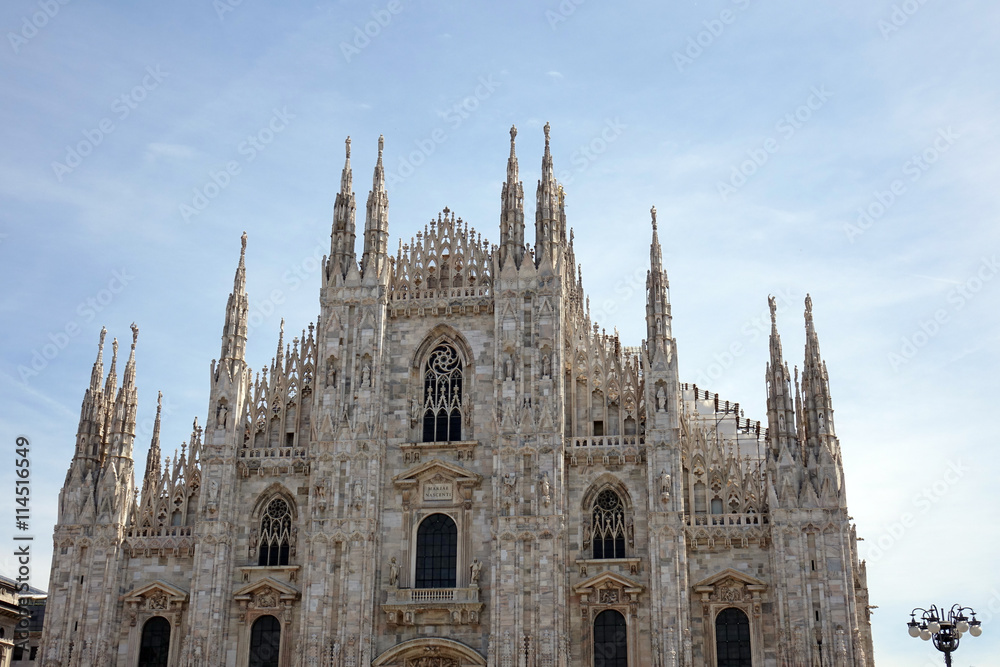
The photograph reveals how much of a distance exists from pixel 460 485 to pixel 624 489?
541 cm

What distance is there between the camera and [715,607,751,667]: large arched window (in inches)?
1324

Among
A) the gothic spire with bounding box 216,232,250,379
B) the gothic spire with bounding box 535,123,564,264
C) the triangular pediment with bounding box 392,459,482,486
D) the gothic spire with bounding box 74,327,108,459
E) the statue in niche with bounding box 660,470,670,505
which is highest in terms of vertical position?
the gothic spire with bounding box 535,123,564,264

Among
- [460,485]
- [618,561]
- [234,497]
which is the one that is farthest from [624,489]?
[234,497]

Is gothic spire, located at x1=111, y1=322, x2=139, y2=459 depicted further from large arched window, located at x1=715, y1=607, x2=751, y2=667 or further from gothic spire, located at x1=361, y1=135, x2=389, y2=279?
large arched window, located at x1=715, y1=607, x2=751, y2=667

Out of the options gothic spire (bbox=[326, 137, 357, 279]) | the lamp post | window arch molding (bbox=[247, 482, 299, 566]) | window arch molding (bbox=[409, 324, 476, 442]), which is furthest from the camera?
gothic spire (bbox=[326, 137, 357, 279])

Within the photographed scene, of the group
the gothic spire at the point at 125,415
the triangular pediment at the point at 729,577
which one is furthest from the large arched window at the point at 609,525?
the gothic spire at the point at 125,415

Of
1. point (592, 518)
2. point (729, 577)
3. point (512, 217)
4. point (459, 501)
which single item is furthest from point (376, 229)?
point (729, 577)

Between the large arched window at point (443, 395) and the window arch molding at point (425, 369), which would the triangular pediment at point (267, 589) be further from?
the large arched window at point (443, 395)

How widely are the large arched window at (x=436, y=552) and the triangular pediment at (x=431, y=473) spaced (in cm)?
129

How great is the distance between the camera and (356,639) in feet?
113

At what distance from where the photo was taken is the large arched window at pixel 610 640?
112 feet

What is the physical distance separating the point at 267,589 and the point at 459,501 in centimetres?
692

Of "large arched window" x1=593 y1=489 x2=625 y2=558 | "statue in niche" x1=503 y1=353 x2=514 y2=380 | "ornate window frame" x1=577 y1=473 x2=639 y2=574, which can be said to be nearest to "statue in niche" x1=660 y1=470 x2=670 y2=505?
"ornate window frame" x1=577 y1=473 x2=639 y2=574

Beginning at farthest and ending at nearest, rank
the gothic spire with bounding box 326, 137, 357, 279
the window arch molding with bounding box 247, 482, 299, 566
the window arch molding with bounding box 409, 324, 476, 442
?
the gothic spire with bounding box 326, 137, 357, 279, the window arch molding with bounding box 409, 324, 476, 442, the window arch molding with bounding box 247, 482, 299, 566
